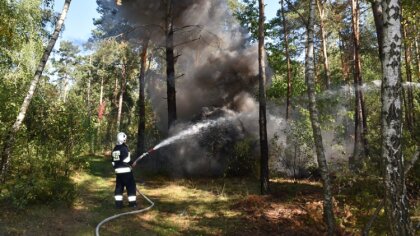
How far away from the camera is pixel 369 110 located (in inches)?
1172

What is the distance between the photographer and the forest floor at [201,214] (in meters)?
8.56

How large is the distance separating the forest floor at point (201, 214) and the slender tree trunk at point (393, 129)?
364 centimetres

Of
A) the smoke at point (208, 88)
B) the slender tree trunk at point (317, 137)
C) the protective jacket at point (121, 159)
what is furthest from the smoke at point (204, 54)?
the slender tree trunk at point (317, 137)

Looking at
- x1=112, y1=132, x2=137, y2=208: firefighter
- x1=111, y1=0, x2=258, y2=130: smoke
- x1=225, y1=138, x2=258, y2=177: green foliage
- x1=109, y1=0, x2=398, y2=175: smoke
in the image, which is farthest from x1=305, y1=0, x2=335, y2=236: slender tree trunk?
x1=111, y1=0, x2=258, y2=130: smoke

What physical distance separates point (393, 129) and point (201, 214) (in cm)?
611

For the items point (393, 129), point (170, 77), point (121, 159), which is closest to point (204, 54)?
point (170, 77)

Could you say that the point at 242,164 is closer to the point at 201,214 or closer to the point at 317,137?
the point at 201,214

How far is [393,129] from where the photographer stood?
5.68 meters

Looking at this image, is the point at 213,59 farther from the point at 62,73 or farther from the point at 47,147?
the point at 62,73

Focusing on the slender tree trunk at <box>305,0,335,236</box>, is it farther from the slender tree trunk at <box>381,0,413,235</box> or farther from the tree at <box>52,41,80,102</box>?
the tree at <box>52,41,80,102</box>

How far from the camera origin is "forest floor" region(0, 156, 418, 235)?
28.1ft

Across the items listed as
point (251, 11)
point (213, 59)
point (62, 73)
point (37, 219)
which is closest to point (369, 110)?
point (251, 11)

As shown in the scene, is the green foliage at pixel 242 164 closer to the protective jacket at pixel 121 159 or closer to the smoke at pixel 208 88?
the smoke at pixel 208 88

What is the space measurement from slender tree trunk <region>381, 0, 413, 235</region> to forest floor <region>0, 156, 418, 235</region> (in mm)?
3641
